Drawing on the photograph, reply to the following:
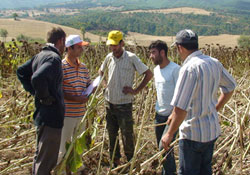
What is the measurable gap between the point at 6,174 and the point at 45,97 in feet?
4.26

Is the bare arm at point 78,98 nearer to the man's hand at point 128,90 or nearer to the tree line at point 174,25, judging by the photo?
the man's hand at point 128,90

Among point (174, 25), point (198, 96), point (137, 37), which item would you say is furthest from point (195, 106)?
point (174, 25)

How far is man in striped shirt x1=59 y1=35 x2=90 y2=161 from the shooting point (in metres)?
2.82

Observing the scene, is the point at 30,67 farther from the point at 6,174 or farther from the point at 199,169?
the point at 199,169

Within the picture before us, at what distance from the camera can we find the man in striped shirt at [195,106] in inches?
75.0

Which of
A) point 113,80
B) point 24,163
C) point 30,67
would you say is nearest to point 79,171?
point 24,163

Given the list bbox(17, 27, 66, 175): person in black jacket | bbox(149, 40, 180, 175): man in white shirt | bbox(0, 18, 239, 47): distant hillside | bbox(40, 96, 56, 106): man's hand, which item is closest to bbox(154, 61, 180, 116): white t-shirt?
bbox(149, 40, 180, 175): man in white shirt

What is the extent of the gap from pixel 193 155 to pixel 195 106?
0.40 m

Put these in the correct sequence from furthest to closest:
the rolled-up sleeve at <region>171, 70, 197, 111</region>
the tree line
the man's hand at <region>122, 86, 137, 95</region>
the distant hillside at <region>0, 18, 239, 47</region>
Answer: the tree line, the distant hillside at <region>0, 18, 239, 47</region>, the man's hand at <region>122, 86, 137, 95</region>, the rolled-up sleeve at <region>171, 70, 197, 111</region>

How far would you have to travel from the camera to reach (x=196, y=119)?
6.58 ft

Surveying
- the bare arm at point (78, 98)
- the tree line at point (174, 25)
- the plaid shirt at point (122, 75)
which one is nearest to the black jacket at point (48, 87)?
the bare arm at point (78, 98)

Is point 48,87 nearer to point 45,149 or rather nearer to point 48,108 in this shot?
point 48,108

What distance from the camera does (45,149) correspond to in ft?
7.64

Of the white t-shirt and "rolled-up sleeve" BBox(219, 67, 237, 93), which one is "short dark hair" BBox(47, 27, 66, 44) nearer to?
the white t-shirt
